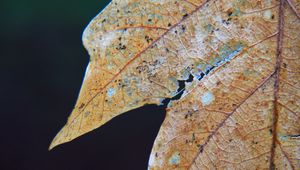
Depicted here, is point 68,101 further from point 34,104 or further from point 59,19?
point 59,19

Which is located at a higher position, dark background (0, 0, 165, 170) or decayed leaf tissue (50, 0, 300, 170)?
decayed leaf tissue (50, 0, 300, 170)

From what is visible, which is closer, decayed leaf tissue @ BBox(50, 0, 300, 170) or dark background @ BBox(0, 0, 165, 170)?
decayed leaf tissue @ BBox(50, 0, 300, 170)

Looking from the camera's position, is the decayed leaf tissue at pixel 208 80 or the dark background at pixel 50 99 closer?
the decayed leaf tissue at pixel 208 80

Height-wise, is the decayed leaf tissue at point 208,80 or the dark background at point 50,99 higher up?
the decayed leaf tissue at point 208,80

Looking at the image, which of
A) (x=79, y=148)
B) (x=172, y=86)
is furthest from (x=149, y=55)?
(x=79, y=148)
